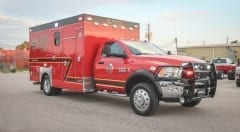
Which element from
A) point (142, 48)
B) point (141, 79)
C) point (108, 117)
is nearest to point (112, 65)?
point (142, 48)

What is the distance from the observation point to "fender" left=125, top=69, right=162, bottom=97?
8.65 m

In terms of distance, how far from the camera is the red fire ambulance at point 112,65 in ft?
28.2

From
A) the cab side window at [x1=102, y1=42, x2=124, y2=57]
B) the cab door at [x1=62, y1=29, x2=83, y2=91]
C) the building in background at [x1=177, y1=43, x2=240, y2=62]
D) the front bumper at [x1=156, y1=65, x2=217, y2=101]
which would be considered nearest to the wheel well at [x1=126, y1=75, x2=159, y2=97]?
the front bumper at [x1=156, y1=65, x2=217, y2=101]

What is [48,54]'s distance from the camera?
44.7 ft

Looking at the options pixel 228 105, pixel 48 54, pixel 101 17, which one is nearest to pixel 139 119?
pixel 228 105

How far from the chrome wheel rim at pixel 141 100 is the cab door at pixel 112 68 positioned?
752mm

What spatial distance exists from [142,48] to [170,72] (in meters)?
1.88

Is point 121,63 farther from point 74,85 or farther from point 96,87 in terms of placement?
point 74,85

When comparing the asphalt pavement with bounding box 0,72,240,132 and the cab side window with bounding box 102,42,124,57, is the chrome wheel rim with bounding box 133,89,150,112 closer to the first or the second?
the asphalt pavement with bounding box 0,72,240,132

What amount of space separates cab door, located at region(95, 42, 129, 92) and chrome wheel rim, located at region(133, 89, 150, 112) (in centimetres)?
75

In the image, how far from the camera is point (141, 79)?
9.27 metres

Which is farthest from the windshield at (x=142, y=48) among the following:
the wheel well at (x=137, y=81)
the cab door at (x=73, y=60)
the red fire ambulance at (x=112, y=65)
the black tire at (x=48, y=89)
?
the black tire at (x=48, y=89)

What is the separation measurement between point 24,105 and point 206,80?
5372 millimetres

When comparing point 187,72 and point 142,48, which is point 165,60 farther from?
point 142,48
